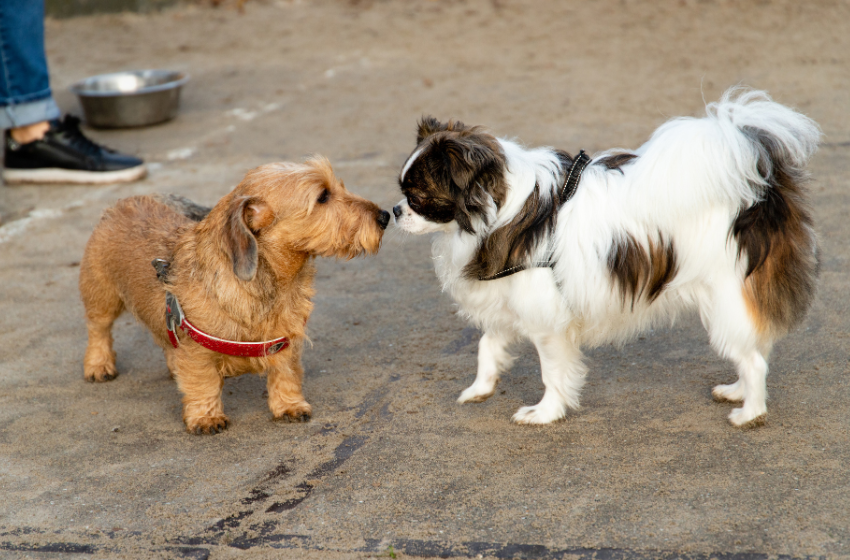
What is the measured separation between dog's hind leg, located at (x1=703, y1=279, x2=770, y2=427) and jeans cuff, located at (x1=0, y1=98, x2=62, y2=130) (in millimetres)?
5892

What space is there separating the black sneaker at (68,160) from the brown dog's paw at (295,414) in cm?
416

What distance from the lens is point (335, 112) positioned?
8805 millimetres

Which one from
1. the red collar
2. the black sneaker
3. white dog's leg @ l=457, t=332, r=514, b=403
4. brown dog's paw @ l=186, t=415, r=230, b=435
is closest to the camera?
the red collar

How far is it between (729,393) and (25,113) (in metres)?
6.04

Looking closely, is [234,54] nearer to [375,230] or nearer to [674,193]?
[375,230]

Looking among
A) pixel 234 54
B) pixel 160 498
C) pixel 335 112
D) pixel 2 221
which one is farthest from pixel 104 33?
pixel 160 498

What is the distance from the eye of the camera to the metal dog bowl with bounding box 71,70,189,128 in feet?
27.2

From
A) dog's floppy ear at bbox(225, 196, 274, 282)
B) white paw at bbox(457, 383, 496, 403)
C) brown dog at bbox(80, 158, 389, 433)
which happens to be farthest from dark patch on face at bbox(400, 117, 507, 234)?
white paw at bbox(457, 383, 496, 403)

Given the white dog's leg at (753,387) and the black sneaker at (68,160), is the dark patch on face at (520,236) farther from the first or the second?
the black sneaker at (68,160)

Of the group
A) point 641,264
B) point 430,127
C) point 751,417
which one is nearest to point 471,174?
point 430,127

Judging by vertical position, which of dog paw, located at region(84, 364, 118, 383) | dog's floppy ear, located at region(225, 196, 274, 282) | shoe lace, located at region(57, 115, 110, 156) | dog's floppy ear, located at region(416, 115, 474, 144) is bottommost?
dog paw, located at region(84, 364, 118, 383)

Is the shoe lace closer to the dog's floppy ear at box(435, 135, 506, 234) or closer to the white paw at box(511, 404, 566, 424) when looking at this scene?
the dog's floppy ear at box(435, 135, 506, 234)

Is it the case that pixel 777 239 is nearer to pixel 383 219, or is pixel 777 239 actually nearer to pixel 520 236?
pixel 520 236

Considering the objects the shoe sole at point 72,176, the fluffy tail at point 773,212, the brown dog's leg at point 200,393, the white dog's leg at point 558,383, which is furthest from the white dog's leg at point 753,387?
the shoe sole at point 72,176
